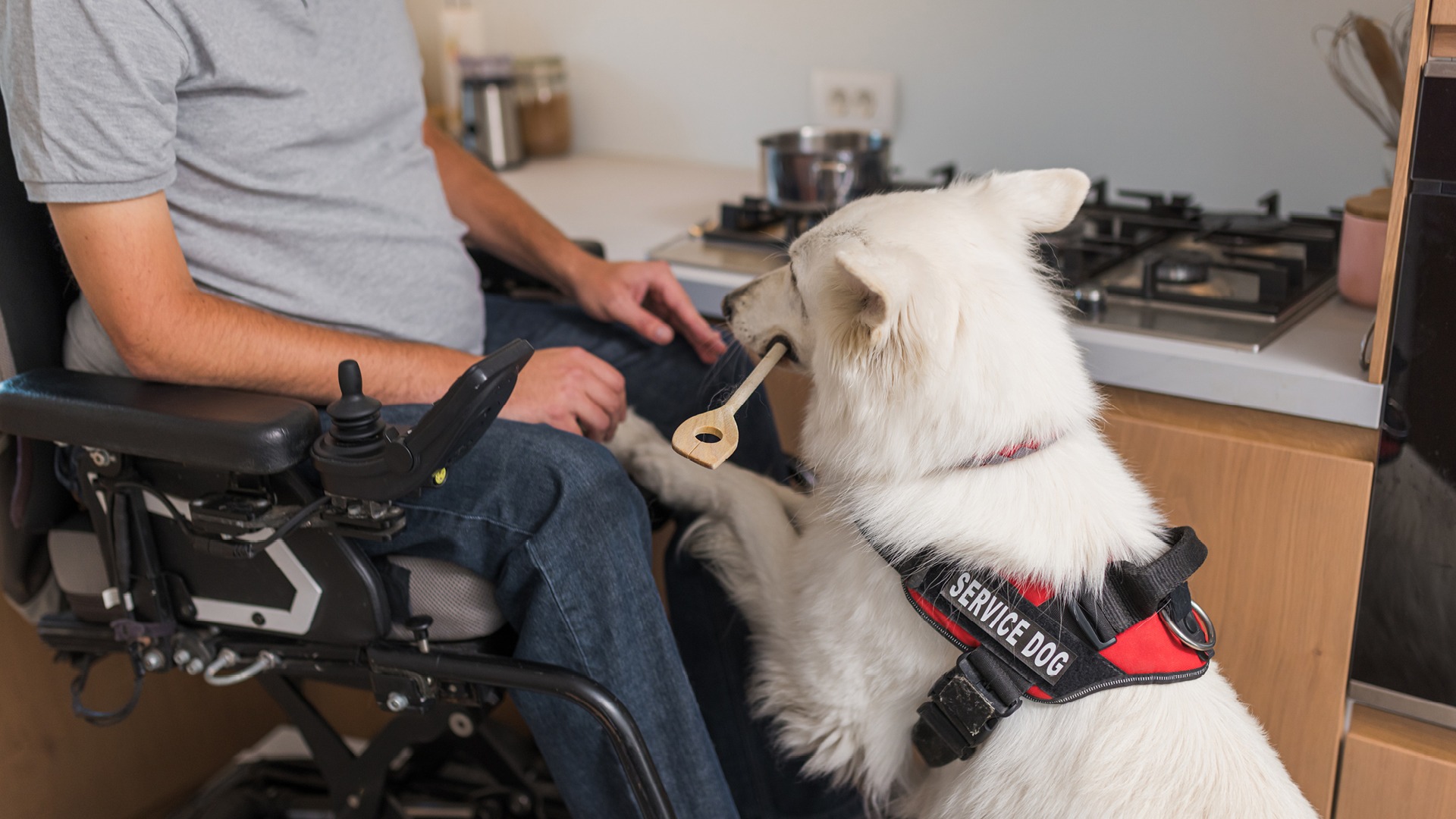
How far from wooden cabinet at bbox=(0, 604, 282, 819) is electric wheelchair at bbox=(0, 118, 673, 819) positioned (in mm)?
405

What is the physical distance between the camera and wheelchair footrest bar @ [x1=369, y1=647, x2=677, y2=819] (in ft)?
3.28

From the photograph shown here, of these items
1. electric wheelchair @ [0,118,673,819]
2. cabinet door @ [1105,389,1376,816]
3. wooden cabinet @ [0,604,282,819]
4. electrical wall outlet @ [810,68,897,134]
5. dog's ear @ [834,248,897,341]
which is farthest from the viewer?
electrical wall outlet @ [810,68,897,134]

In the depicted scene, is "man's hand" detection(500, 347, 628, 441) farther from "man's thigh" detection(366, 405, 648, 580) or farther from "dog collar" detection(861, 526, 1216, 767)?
"dog collar" detection(861, 526, 1216, 767)

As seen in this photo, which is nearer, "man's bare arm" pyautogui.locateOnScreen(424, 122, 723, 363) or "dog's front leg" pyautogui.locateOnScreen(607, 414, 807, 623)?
"dog's front leg" pyautogui.locateOnScreen(607, 414, 807, 623)

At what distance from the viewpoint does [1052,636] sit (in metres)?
0.96

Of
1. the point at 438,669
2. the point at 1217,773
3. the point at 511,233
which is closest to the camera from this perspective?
the point at 1217,773

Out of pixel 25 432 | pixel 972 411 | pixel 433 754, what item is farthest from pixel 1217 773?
pixel 433 754

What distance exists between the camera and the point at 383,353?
1.18 m

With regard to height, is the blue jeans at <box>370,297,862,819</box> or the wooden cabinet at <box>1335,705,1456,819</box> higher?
the blue jeans at <box>370,297,862,819</box>

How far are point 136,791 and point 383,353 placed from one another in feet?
3.69

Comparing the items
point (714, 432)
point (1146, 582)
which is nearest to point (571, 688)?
point (714, 432)

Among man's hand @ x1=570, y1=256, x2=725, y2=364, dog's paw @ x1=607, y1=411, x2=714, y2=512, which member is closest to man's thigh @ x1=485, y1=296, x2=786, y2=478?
man's hand @ x1=570, y1=256, x2=725, y2=364

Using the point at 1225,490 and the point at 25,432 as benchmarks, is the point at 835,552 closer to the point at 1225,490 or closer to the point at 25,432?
the point at 1225,490

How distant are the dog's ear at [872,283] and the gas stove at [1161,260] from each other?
0.30 meters
